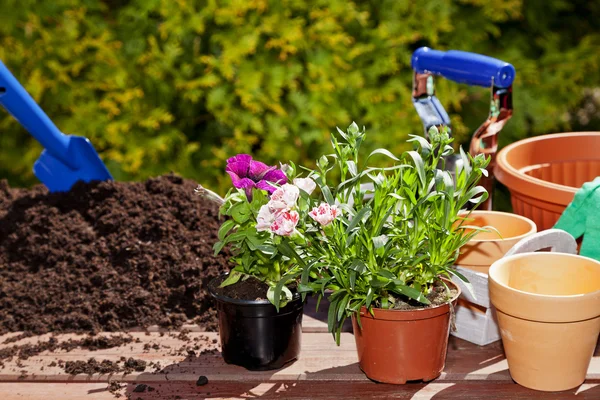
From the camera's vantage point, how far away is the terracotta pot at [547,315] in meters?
1.23

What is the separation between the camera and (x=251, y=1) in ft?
9.28

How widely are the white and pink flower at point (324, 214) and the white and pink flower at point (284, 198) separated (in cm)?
4

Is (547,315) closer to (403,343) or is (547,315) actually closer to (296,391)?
(403,343)

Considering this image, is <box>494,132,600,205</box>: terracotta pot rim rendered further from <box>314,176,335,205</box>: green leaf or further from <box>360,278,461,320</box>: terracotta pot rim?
<box>314,176,335,205</box>: green leaf

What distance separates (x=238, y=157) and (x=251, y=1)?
162cm

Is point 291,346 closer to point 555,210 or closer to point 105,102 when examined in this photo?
point 555,210

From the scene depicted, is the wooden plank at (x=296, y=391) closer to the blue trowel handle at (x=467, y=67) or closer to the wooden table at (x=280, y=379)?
the wooden table at (x=280, y=379)

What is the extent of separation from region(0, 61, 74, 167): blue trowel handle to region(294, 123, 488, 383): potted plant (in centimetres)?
116

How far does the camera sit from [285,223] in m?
1.24

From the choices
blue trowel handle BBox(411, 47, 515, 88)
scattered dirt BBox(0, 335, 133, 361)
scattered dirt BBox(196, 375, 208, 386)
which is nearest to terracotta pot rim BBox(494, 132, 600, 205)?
blue trowel handle BBox(411, 47, 515, 88)

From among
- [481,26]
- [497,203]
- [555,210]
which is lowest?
[497,203]

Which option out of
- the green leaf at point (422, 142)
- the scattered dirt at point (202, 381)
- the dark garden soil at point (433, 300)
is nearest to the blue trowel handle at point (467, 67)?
the green leaf at point (422, 142)

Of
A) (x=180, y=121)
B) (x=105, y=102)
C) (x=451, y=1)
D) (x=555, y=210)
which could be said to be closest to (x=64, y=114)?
(x=105, y=102)

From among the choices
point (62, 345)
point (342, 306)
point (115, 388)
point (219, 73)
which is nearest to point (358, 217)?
point (342, 306)
